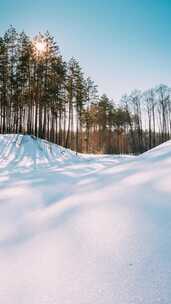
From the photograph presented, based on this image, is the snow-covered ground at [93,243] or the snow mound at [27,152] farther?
the snow mound at [27,152]

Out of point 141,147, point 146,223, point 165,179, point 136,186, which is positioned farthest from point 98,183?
point 141,147

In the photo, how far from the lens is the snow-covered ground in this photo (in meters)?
2.22

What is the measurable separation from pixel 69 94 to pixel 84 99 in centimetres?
286

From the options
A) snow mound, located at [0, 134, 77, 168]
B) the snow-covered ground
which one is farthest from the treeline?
the snow-covered ground

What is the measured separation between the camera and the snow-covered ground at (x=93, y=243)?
222 cm

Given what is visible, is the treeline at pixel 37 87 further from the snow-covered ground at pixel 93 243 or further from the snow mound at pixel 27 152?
the snow-covered ground at pixel 93 243

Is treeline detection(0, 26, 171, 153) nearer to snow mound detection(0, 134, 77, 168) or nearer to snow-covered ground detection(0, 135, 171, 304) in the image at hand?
snow mound detection(0, 134, 77, 168)

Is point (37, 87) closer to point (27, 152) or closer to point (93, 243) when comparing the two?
point (27, 152)

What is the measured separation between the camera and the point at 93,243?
9.71 ft

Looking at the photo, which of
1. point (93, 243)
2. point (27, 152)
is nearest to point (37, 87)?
point (27, 152)

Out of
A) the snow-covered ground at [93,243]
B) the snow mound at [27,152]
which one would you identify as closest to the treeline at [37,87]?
the snow mound at [27,152]

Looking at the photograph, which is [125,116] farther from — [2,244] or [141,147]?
[2,244]

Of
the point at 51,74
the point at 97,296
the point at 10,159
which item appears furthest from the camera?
the point at 51,74

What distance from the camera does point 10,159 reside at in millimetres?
17641
